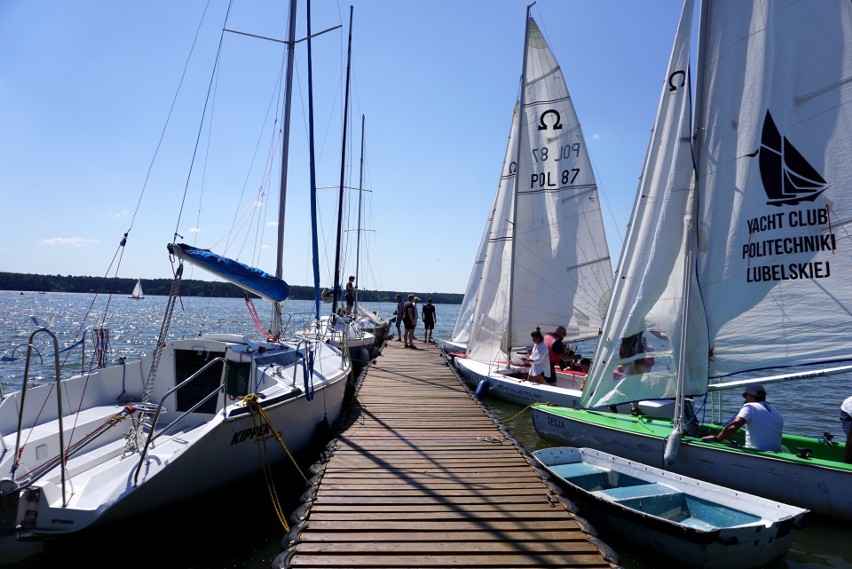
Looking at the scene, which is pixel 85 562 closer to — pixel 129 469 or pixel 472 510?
pixel 129 469

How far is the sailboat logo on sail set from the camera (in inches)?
267

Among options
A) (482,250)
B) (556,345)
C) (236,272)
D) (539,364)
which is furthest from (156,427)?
A: (482,250)

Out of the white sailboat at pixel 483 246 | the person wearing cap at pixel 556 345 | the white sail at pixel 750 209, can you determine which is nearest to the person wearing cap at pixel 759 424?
the white sail at pixel 750 209

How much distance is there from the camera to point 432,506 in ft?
18.5

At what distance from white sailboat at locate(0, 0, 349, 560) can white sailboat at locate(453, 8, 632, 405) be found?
6.15 meters

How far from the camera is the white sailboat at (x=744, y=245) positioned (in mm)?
6602

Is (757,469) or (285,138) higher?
(285,138)

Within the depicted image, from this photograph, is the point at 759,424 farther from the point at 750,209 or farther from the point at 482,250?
the point at 482,250

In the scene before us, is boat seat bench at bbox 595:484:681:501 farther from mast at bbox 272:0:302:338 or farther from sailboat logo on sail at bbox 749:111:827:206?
mast at bbox 272:0:302:338

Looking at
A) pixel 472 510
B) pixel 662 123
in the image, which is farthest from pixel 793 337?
pixel 472 510

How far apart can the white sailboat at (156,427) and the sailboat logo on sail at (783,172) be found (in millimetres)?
6859

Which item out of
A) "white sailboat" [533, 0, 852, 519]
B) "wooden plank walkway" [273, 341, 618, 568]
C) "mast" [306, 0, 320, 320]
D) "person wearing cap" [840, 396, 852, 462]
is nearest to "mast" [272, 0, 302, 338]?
"mast" [306, 0, 320, 320]

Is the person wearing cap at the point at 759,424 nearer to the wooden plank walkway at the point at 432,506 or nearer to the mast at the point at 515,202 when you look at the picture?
the wooden plank walkway at the point at 432,506

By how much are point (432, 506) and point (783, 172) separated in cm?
599
